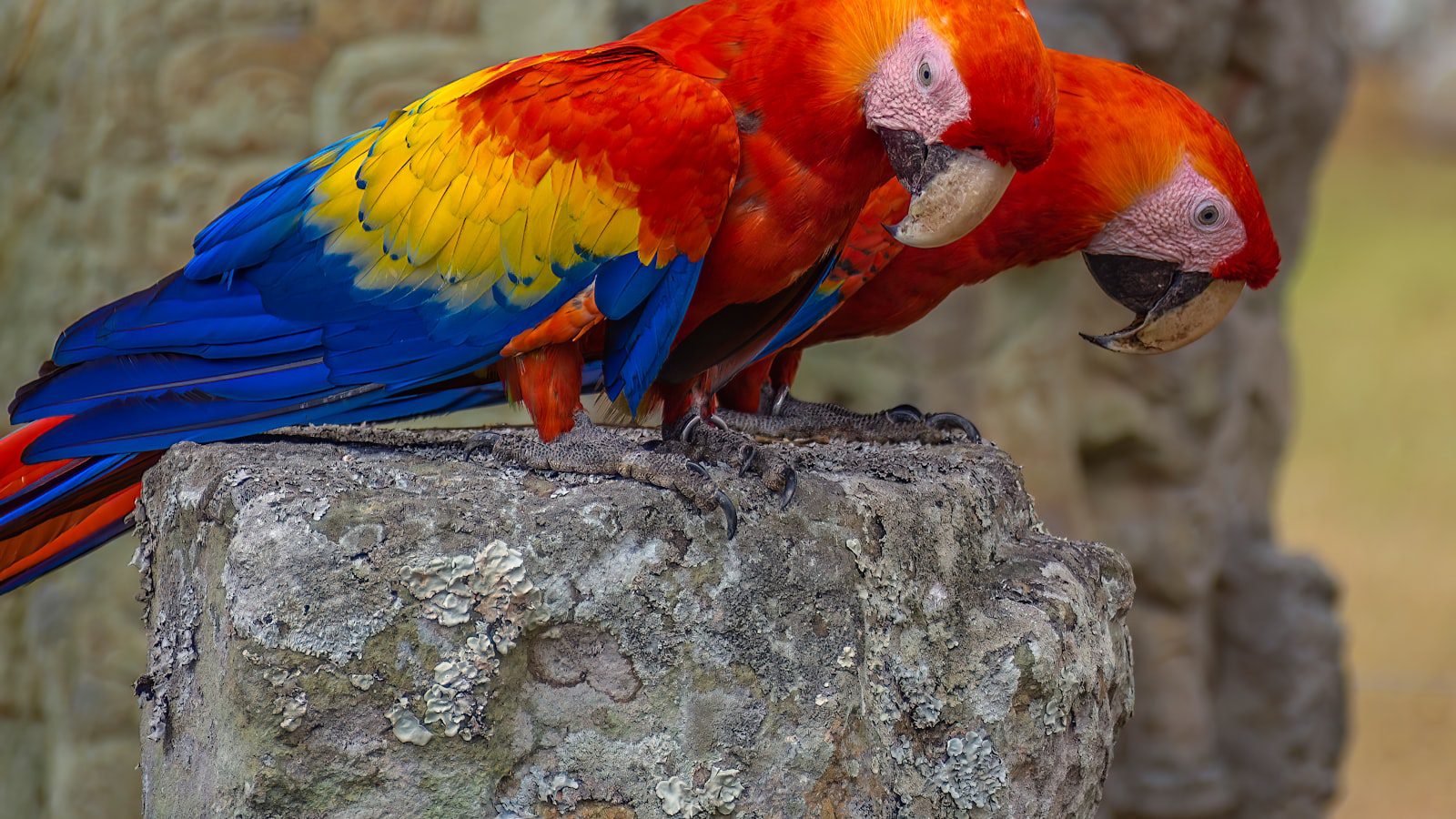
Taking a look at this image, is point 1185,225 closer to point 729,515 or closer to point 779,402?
point 779,402

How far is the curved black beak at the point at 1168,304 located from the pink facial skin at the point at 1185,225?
0.03m

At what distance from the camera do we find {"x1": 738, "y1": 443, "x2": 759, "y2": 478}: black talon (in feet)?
5.17

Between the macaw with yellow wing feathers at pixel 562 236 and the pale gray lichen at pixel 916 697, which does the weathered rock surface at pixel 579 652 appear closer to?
the pale gray lichen at pixel 916 697

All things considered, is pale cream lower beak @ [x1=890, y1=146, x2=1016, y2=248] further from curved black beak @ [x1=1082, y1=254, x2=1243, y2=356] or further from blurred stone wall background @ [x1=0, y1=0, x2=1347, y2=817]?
blurred stone wall background @ [x1=0, y1=0, x2=1347, y2=817]

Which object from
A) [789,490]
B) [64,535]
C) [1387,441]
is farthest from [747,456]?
[1387,441]

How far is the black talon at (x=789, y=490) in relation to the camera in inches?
59.0

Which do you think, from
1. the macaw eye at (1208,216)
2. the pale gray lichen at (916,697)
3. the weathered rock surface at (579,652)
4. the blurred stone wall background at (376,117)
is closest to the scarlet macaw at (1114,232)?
the macaw eye at (1208,216)

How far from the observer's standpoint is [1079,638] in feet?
5.14

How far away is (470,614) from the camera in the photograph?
4.40ft

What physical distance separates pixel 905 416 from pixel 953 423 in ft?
0.24

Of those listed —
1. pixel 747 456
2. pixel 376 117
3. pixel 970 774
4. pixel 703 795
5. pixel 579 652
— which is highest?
pixel 376 117

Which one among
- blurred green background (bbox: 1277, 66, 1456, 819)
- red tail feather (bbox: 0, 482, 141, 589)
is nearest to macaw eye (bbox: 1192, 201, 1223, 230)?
red tail feather (bbox: 0, 482, 141, 589)

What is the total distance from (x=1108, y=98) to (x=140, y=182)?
218 centimetres

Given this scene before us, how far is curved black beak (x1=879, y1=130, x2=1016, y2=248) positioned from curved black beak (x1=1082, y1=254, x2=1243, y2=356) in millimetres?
582
